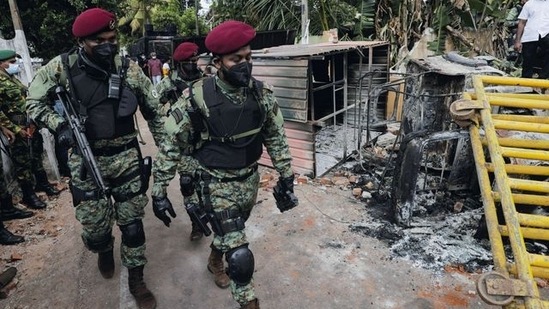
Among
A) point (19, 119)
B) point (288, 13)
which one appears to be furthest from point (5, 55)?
point (288, 13)

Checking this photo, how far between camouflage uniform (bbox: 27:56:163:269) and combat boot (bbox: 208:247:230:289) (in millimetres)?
566

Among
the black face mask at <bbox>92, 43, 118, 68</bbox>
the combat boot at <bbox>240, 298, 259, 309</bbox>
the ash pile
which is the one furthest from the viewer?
the ash pile

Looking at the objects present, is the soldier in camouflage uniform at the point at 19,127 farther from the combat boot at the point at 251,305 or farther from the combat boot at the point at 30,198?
the combat boot at the point at 251,305

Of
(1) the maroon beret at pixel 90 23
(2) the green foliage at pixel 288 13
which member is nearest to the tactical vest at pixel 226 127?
(1) the maroon beret at pixel 90 23

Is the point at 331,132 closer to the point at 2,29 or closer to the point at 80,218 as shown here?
the point at 80,218

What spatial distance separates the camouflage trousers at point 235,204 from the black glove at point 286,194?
20 cm

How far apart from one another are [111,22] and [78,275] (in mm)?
2202

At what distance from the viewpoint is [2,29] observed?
7605mm

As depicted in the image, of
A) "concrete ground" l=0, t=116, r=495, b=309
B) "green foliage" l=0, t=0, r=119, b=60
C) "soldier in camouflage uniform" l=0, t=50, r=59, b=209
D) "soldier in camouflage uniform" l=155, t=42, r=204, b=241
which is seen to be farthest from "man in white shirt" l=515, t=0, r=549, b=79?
"green foliage" l=0, t=0, r=119, b=60

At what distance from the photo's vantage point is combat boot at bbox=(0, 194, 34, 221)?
14.2ft

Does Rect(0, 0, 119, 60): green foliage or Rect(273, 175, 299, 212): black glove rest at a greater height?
Rect(0, 0, 119, 60): green foliage

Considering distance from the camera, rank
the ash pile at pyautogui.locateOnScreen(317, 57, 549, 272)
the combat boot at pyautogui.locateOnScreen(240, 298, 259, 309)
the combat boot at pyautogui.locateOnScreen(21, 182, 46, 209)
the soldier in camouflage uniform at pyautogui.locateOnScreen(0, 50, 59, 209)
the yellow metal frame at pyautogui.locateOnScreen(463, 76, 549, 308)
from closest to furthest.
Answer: the yellow metal frame at pyautogui.locateOnScreen(463, 76, 549, 308) < the combat boot at pyautogui.locateOnScreen(240, 298, 259, 309) < the ash pile at pyautogui.locateOnScreen(317, 57, 549, 272) < the soldier in camouflage uniform at pyautogui.locateOnScreen(0, 50, 59, 209) < the combat boot at pyautogui.locateOnScreen(21, 182, 46, 209)

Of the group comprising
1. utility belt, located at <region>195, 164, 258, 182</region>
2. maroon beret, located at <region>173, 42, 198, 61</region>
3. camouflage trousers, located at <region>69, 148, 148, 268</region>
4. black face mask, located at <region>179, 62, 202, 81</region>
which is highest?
maroon beret, located at <region>173, 42, 198, 61</region>

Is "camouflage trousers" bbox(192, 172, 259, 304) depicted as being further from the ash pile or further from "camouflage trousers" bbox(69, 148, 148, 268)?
the ash pile
